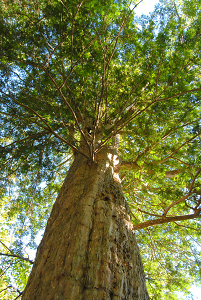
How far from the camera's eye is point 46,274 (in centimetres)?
152

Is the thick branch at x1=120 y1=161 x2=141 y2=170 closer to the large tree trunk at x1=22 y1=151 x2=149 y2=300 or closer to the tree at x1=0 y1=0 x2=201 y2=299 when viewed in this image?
the tree at x1=0 y1=0 x2=201 y2=299

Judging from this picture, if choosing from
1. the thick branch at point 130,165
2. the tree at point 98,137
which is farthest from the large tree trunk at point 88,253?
the thick branch at point 130,165

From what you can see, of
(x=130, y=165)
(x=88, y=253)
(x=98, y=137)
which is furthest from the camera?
(x=98, y=137)

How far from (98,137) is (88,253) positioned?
120 inches

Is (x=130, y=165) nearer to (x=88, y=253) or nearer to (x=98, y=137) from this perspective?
(x=98, y=137)

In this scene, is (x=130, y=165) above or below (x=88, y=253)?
above

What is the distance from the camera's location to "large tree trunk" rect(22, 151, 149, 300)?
1.37 m

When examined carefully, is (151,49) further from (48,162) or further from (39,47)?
(48,162)

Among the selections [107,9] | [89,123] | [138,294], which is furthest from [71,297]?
[89,123]

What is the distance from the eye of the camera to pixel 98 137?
174 inches

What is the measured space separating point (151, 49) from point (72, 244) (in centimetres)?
381

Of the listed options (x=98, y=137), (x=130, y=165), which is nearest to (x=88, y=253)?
(x=130, y=165)

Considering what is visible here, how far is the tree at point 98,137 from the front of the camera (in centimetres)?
162

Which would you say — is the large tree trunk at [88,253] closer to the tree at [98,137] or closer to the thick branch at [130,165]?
the tree at [98,137]
